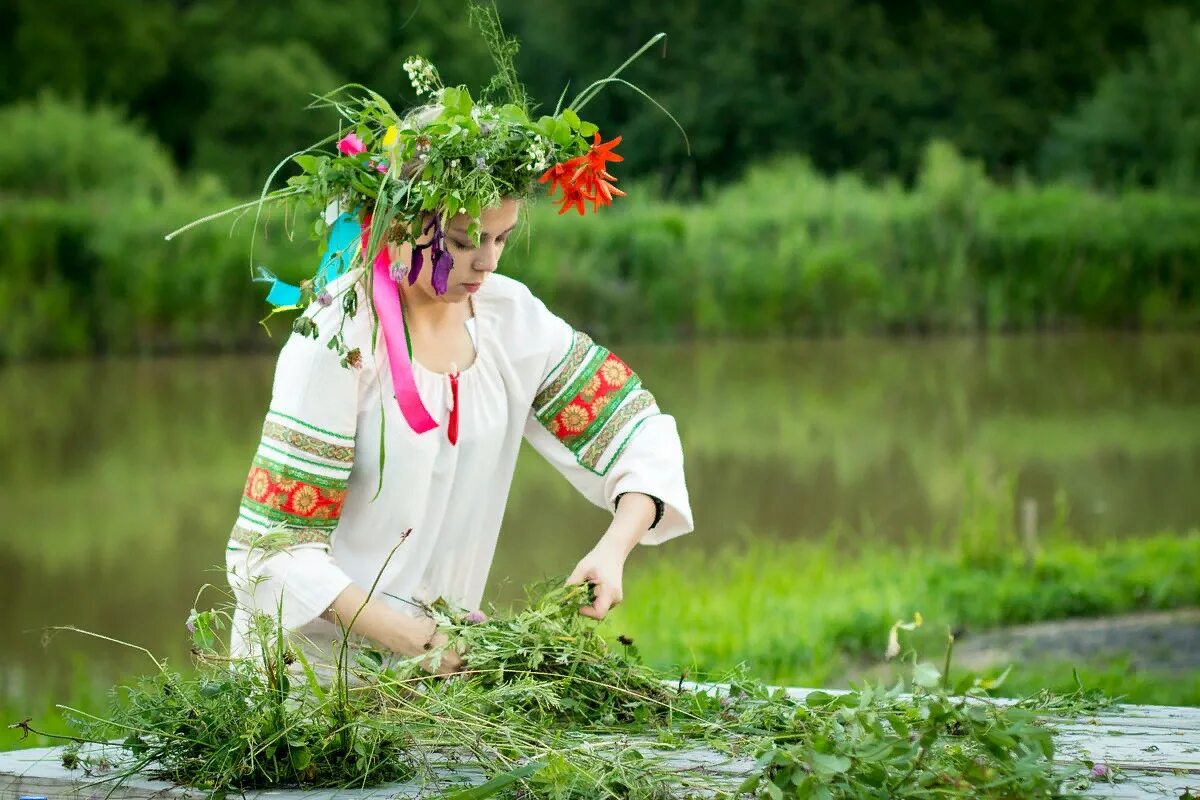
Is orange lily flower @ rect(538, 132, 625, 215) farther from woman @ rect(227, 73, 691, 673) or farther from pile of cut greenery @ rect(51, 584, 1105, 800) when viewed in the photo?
pile of cut greenery @ rect(51, 584, 1105, 800)

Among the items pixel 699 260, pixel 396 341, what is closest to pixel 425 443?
pixel 396 341

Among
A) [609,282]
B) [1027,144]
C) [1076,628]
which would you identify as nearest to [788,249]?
[609,282]

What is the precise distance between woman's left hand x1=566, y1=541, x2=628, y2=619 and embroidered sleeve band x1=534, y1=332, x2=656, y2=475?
22 centimetres

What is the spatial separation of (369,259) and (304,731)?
0.60 m

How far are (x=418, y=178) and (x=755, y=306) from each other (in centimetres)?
1075

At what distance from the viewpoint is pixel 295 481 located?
83.4 inches

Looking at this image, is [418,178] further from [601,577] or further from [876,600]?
[876,600]

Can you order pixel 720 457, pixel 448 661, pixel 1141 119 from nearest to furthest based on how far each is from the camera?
pixel 448 661, pixel 720 457, pixel 1141 119

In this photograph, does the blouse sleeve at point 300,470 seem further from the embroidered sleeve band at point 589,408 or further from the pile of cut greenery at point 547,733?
the embroidered sleeve band at point 589,408

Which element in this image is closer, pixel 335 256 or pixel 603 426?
pixel 335 256

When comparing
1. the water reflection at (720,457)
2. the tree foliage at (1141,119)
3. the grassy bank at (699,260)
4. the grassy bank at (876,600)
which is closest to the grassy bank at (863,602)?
the grassy bank at (876,600)

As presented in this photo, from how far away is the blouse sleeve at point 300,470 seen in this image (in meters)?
2.09

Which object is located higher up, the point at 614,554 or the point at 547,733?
the point at 614,554

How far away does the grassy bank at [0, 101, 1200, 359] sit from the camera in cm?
1161
